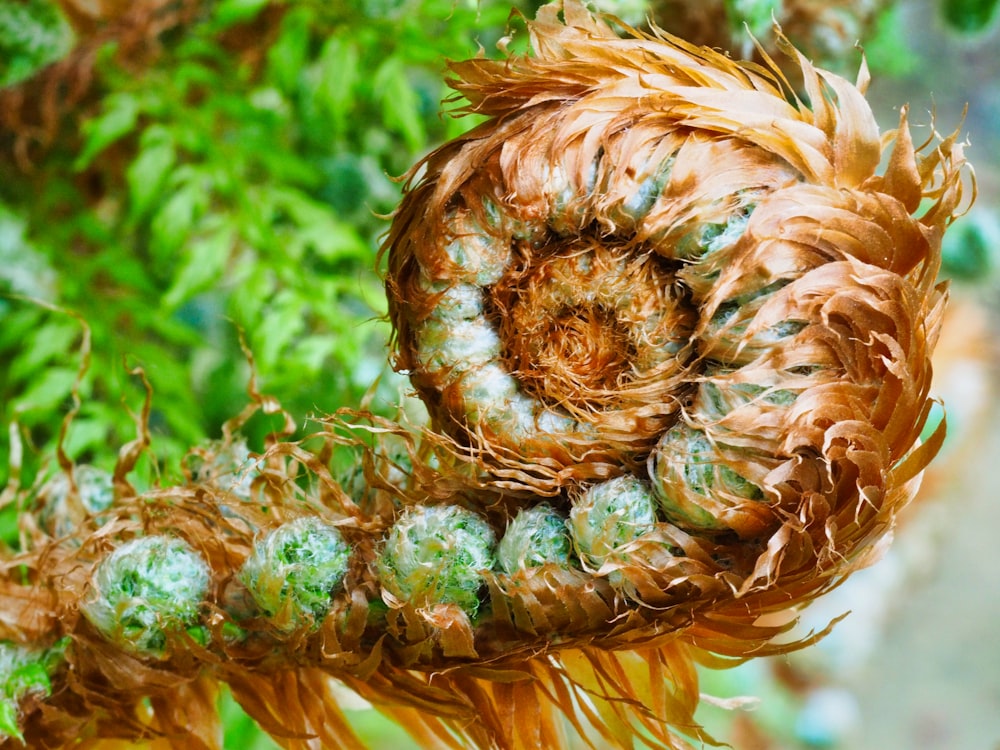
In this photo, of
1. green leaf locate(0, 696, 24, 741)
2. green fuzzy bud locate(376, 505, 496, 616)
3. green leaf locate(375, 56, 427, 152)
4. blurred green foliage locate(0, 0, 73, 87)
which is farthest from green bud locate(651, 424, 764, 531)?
blurred green foliage locate(0, 0, 73, 87)

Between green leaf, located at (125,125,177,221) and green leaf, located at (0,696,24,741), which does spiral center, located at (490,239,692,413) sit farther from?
green leaf, located at (125,125,177,221)

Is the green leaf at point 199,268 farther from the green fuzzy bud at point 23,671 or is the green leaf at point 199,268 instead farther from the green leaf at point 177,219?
the green fuzzy bud at point 23,671

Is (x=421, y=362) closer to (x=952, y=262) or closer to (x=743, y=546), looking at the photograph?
(x=743, y=546)

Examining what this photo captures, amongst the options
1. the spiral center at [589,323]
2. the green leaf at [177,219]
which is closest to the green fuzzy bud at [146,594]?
the spiral center at [589,323]

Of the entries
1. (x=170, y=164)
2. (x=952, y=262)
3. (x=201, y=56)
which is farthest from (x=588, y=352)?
(x=952, y=262)

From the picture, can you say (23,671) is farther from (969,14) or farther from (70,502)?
(969,14)

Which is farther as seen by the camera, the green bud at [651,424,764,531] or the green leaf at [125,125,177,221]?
the green leaf at [125,125,177,221]

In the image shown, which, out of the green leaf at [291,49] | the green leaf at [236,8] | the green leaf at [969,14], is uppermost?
the green leaf at [236,8]
